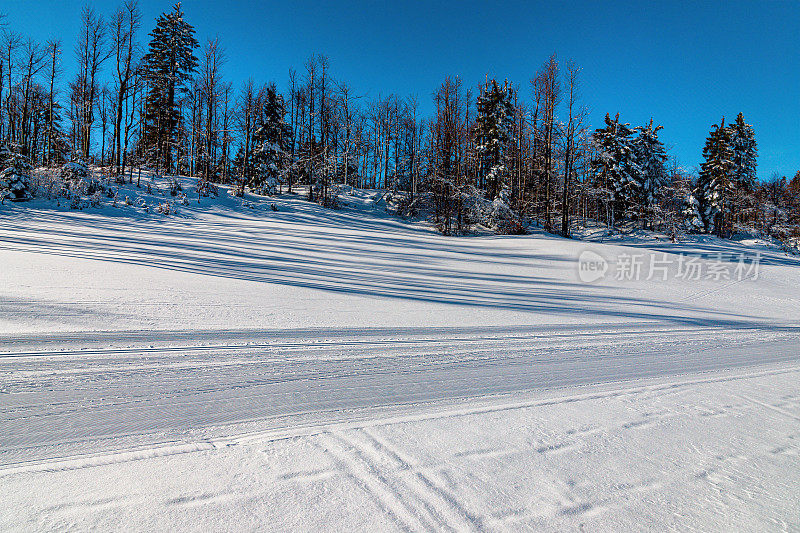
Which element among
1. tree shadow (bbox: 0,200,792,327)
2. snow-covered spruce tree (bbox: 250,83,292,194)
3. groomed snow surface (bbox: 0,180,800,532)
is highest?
snow-covered spruce tree (bbox: 250,83,292,194)

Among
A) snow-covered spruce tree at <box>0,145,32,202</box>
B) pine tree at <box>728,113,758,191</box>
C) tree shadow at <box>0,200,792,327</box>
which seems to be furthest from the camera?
pine tree at <box>728,113,758,191</box>

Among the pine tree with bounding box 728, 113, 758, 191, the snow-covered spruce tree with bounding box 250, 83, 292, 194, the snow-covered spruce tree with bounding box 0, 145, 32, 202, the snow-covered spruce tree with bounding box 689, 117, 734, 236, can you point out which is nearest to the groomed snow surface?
the snow-covered spruce tree with bounding box 0, 145, 32, 202

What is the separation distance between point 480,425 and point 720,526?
1261 mm

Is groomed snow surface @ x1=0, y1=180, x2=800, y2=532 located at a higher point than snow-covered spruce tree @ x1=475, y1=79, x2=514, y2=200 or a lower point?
lower

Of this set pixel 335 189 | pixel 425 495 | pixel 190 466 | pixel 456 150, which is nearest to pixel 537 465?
pixel 425 495

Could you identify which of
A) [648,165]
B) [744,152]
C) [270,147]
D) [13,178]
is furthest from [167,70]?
[744,152]

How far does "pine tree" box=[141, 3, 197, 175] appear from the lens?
2703 centimetres

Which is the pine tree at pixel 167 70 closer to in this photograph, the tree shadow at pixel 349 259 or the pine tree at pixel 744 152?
the tree shadow at pixel 349 259

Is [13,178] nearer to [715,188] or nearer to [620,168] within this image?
[620,168]

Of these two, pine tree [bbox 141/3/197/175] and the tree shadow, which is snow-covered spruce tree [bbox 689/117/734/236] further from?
pine tree [bbox 141/3/197/175]

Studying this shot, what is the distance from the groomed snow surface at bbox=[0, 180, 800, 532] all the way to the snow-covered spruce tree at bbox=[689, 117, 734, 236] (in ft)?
110

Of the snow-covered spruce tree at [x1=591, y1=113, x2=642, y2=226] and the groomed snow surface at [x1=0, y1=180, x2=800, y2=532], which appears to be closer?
the groomed snow surface at [x1=0, y1=180, x2=800, y2=532]

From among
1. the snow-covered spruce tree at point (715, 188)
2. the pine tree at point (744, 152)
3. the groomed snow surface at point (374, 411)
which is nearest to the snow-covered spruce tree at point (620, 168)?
the snow-covered spruce tree at point (715, 188)

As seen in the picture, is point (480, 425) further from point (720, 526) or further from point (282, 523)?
point (282, 523)
